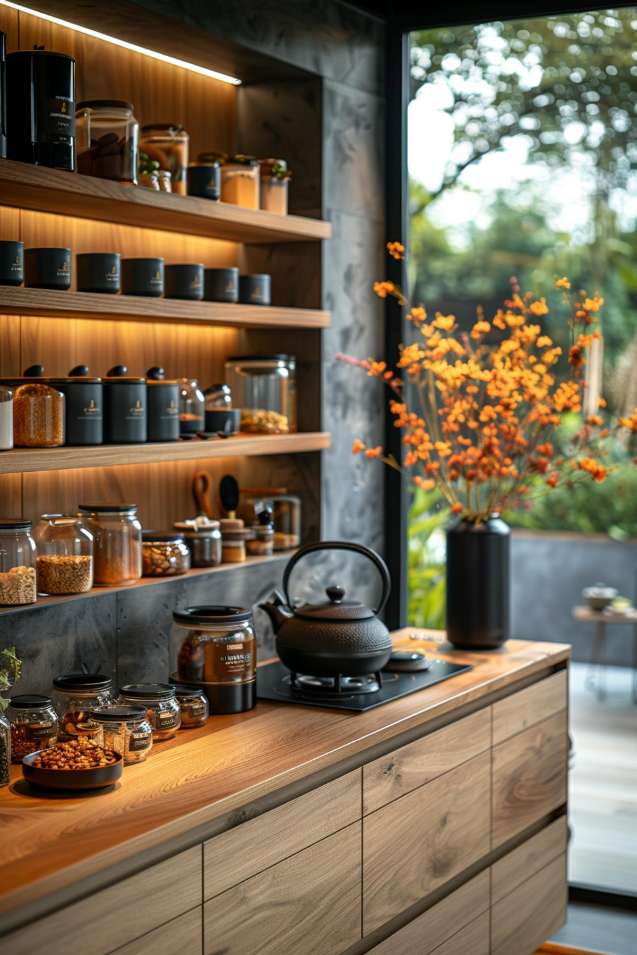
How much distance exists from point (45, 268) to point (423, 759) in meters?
1.39

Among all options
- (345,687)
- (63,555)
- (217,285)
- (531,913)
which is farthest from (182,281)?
(531,913)

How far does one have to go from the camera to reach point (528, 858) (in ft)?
11.5

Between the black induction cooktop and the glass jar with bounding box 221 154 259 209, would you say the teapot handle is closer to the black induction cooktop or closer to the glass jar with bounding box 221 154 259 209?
the black induction cooktop

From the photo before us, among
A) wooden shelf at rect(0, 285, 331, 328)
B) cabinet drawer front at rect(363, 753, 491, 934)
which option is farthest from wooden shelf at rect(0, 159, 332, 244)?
cabinet drawer front at rect(363, 753, 491, 934)

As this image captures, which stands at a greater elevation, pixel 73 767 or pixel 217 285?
pixel 217 285

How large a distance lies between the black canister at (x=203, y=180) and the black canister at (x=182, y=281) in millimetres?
201

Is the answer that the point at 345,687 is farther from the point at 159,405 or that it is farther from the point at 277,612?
the point at 159,405

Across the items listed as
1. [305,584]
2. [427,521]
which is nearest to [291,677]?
[305,584]

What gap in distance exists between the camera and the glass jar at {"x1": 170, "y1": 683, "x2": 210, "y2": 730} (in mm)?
2754

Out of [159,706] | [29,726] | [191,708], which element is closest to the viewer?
[29,726]

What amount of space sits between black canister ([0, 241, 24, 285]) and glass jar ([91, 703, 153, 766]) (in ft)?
2.99

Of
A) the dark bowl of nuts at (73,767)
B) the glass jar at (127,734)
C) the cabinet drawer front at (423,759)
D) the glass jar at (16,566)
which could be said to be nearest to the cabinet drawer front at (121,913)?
the dark bowl of nuts at (73,767)

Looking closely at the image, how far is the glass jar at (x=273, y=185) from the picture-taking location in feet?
11.7

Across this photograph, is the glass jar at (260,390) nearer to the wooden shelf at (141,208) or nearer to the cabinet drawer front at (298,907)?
the wooden shelf at (141,208)
